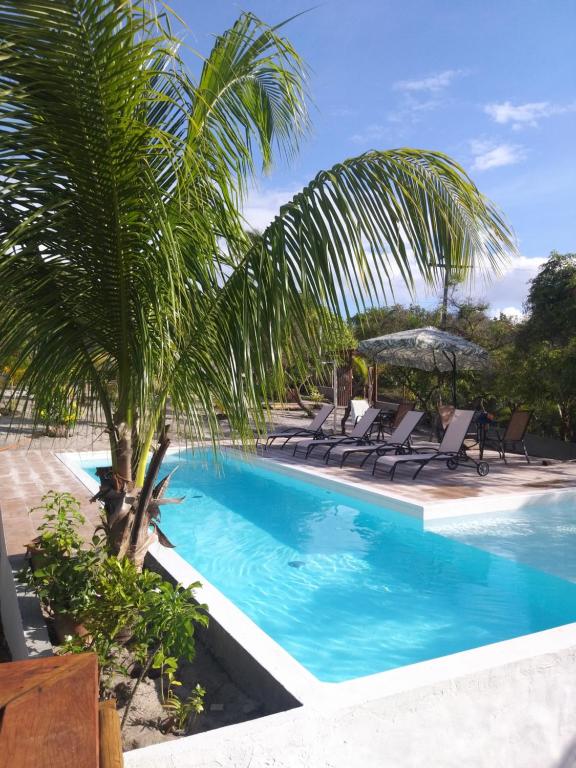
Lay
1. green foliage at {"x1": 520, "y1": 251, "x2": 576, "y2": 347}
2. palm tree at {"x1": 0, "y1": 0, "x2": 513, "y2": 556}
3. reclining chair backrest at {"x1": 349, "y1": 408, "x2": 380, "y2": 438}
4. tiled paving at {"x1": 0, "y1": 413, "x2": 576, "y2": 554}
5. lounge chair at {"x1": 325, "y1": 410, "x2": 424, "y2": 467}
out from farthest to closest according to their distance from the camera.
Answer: reclining chair backrest at {"x1": 349, "y1": 408, "x2": 380, "y2": 438}
green foliage at {"x1": 520, "y1": 251, "x2": 576, "y2": 347}
lounge chair at {"x1": 325, "y1": 410, "x2": 424, "y2": 467}
tiled paving at {"x1": 0, "y1": 413, "x2": 576, "y2": 554}
palm tree at {"x1": 0, "y1": 0, "x2": 513, "y2": 556}

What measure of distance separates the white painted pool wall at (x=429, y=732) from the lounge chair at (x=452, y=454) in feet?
21.3

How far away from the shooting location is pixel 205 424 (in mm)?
3361

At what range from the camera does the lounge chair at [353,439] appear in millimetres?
12164

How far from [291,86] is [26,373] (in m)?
2.21

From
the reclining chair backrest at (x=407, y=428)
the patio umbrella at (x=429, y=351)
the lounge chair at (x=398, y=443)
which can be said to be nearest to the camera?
the lounge chair at (x=398, y=443)

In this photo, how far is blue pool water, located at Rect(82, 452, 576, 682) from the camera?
5.11m

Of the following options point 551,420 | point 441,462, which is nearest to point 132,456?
point 441,462

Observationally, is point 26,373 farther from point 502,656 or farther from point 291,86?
point 502,656

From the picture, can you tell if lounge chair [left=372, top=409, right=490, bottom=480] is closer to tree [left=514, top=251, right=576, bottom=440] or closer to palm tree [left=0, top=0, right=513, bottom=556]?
tree [left=514, top=251, right=576, bottom=440]

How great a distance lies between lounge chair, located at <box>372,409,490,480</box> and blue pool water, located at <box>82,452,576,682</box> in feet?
4.48

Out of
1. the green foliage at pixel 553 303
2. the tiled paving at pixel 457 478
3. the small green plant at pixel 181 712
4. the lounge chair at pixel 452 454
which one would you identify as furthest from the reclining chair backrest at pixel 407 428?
the small green plant at pixel 181 712

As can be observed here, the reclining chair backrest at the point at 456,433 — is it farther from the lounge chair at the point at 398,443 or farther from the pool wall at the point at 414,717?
the pool wall at the point at 414,717

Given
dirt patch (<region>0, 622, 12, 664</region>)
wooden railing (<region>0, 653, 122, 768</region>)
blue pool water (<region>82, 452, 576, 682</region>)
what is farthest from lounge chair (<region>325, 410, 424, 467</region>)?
wooden railing (<region>0, 653, 122, 768</region>)

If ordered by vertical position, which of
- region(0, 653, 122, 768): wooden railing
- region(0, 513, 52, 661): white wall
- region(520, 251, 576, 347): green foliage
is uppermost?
region(520, 251, 576, 347): green foliage
